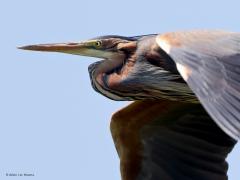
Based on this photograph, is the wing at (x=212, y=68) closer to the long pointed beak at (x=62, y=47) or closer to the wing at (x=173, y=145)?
the long pointed beak at (x=62, y=47)

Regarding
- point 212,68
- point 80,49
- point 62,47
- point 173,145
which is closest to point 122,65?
point 80,49

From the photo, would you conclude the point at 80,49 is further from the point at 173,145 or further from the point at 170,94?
the point at 173,145

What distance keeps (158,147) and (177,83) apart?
1.57 meters

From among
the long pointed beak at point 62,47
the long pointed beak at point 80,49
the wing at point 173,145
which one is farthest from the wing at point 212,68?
the wing at point 173,145

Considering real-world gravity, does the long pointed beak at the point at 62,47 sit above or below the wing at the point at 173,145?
above

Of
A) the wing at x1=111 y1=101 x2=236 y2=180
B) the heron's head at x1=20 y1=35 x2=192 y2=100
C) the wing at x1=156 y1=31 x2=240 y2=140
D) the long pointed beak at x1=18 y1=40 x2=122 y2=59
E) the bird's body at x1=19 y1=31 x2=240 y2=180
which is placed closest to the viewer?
the wing at x1=156 y1=31 x2=240 y2=140

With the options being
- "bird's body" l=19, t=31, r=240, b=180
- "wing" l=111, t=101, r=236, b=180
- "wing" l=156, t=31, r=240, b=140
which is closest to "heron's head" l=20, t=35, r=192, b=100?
"bird's body" l=19, t=31, r=240, b=180

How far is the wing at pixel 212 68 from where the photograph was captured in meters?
9.20

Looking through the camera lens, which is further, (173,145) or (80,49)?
(173,145)

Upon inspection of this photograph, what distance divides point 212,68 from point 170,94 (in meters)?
1.29

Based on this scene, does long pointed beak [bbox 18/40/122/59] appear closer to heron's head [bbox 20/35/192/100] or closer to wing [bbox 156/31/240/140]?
heron's head [bbox 20/35/192/100]

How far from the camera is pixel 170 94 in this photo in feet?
36.5

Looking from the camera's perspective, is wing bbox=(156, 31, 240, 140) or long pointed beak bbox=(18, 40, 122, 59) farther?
long pointed beak bbox=(18, 40, 122, 59)

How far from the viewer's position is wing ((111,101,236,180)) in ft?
39.8
